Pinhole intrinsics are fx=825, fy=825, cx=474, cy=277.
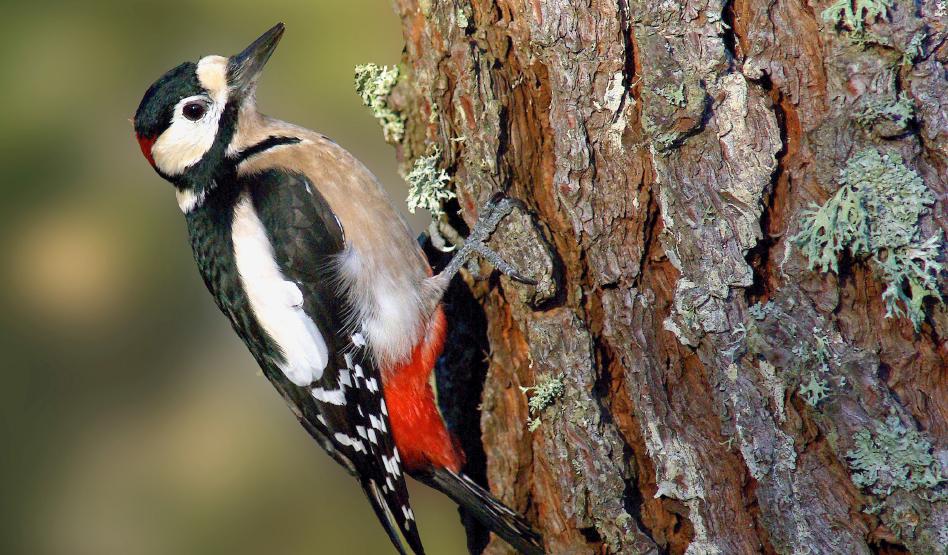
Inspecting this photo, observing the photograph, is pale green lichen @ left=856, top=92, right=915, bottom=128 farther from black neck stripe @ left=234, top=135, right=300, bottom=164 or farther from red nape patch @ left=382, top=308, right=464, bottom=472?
black neck stripe @ left=234, top=135, right=300, bottom=164

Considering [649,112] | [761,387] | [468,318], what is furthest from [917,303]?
[468,318]

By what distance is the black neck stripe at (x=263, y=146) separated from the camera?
2777 millimetres

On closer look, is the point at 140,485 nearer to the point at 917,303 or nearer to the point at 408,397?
the point at 408,397

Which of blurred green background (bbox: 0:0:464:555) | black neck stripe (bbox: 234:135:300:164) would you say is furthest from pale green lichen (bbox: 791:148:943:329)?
blurred green background (bbox: 0:0:464:555)

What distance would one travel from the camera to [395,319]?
266 cm

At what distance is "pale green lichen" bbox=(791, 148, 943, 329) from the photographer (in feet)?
5.50

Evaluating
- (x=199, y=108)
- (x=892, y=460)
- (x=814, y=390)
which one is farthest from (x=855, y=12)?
(x=199, y=108)

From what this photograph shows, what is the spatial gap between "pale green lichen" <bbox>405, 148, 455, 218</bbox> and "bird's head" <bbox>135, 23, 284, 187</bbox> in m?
0.75

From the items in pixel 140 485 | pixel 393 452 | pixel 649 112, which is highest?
pixel 649 112

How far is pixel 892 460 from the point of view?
174 cm

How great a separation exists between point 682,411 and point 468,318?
2.69 feet

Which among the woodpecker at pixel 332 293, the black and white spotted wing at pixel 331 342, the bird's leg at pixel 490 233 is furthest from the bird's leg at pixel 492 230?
the black and white spotted wing at pixel 331 342

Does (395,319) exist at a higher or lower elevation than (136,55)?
lower

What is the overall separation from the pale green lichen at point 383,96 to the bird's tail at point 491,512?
108 centimetres
